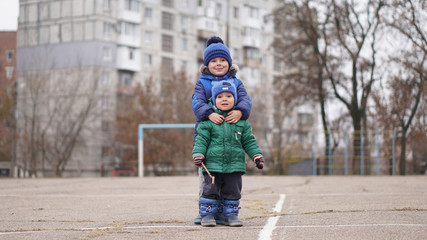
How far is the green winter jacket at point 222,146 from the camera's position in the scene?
646cm

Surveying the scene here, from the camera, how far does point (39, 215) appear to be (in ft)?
26.6

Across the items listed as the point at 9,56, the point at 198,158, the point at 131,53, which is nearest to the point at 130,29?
the point at 131,53

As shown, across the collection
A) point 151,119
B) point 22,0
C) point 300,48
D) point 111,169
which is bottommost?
point 111,169

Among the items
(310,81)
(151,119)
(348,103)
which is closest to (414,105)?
(348,103)

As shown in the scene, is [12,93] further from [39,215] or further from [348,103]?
[39,215]

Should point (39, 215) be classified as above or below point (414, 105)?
below

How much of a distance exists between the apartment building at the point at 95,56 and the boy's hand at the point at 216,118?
39235 mm

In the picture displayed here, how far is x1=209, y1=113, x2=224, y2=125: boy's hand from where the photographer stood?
21.3 ft

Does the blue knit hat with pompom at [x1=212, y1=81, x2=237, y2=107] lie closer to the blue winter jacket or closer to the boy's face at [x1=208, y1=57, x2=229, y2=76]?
the blue winter jacket

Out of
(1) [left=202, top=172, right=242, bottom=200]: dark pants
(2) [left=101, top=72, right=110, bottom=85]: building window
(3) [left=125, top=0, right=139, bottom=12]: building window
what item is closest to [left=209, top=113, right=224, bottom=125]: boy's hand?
(1) [left=202, top=172, right=242, bottom=200]: dark pants

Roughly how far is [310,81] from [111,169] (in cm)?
2378

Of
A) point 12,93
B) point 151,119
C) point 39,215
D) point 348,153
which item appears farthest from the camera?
point 151,119

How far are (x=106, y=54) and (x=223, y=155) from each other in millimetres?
53042

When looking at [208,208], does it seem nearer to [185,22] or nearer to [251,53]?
[185,22]
